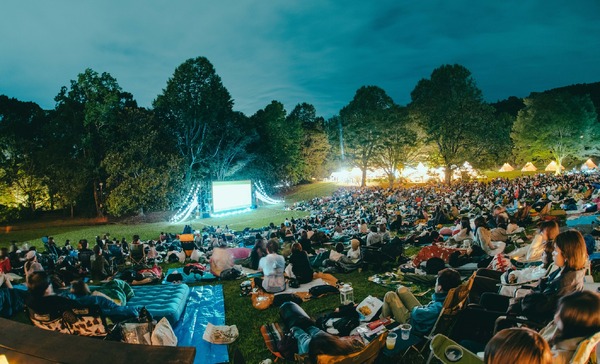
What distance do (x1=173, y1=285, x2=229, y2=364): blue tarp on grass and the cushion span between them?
0.18 m

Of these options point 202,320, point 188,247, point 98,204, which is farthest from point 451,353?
point 98,204

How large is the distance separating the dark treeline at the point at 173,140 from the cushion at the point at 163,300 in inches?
730

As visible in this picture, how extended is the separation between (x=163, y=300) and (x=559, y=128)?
47074mm

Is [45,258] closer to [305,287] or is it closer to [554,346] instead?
[305,287]

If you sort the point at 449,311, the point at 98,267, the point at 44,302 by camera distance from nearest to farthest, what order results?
the point at 449,311, the point at 44,302, the point at 98,267

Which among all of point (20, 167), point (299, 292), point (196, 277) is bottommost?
point (196, 277)

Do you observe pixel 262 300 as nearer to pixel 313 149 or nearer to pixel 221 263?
pixel 221 263

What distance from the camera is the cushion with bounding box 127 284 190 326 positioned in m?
5.54

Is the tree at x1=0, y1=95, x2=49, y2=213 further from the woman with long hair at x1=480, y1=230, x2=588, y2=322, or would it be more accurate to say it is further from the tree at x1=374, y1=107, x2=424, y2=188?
the woman with long hair at x1=480, y1=230, x2=588, y2=322

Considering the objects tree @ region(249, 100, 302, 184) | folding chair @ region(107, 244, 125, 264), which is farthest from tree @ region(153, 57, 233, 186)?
folding chair @ region(107, 244, 125, 264)

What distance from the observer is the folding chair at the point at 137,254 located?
10.3 m

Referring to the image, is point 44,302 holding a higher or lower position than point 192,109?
lower

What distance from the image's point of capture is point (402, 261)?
27.8ft

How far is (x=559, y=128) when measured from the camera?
1529 inches
